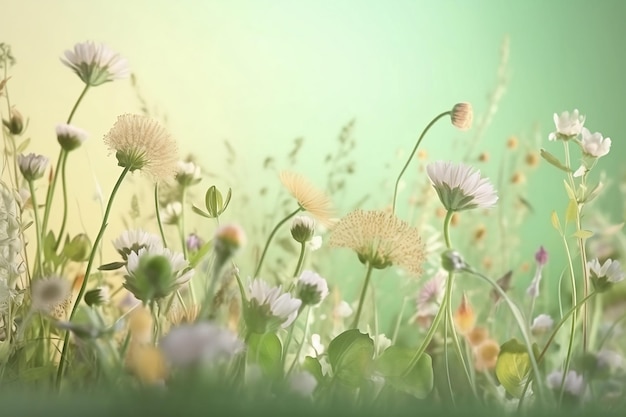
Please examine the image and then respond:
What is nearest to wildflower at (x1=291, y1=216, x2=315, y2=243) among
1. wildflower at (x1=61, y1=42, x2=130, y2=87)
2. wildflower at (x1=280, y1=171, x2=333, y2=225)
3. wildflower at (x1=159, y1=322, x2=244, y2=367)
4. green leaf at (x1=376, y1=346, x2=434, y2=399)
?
wildflower at (x1=280, y1=171, x2=333, y2=225)

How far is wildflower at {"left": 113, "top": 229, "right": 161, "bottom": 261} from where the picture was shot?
2.37ft

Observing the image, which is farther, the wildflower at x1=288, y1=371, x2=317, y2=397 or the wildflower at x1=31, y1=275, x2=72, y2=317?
the wildflower at x1=31, y1=275, x2=72, y2=317

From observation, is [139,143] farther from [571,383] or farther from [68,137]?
[571,383]

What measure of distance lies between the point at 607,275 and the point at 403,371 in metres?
0.21

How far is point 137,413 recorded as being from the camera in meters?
0.33

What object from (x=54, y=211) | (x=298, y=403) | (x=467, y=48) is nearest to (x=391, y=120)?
(x=467, y=48)

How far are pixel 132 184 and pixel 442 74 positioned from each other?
0.44 meters

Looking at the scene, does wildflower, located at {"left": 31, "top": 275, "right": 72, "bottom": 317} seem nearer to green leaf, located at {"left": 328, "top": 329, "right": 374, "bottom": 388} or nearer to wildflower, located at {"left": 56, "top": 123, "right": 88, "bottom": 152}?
wildflower, located at {"left": 56, "top": 123, "right": 88, "bottom": 152}

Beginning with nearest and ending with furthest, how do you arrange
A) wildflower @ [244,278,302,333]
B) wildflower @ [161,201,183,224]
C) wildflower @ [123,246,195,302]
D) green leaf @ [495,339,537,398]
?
wildflower @ [123,246,195,302]
wildflower @ [244,278,302,333]
green leaf @ [495,339,537,398]
wildflower @ [161,201,183,224]

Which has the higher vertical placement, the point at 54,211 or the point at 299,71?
the point at 299,71

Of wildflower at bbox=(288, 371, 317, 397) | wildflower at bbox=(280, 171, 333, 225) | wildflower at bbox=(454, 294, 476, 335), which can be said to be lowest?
wildflower at bbox=(288, 371, 317, 397)

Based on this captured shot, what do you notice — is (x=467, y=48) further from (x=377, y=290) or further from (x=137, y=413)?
(x=137, y=413)

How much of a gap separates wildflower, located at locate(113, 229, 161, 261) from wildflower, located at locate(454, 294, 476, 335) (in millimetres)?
380

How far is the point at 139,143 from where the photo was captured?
2.35 feet
